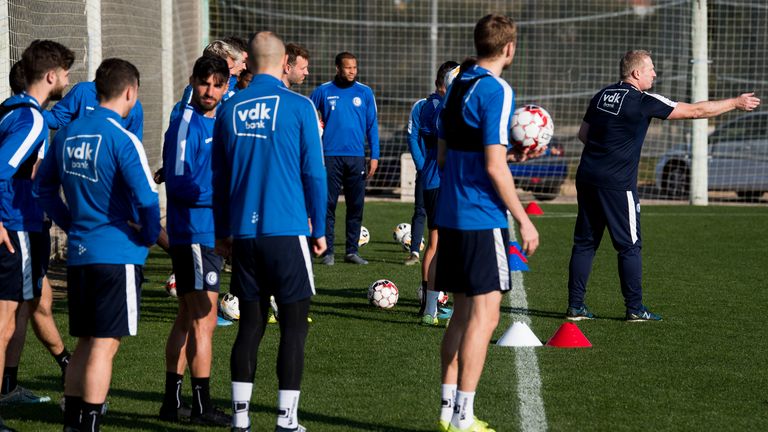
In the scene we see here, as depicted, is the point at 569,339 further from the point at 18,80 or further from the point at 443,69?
the point at 18,80

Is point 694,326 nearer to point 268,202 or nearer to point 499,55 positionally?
point 499,55

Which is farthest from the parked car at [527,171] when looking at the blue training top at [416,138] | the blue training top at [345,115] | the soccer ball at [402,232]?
the blue training top at [416,138]

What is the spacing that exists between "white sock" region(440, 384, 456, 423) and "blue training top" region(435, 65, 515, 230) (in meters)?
0.79

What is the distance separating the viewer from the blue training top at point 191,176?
5625mm

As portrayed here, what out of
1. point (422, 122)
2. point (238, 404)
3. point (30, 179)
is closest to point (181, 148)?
point (30, 179)

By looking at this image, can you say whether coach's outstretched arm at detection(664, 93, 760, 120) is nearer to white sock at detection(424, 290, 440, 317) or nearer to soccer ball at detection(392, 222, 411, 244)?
white sock at detection(424, 290, 440, 317)

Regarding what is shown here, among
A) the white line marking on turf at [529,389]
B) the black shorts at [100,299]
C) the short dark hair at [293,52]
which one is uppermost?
the short dark hair at [293,52]

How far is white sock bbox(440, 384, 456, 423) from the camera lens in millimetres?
5363

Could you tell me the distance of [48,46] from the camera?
5535mm

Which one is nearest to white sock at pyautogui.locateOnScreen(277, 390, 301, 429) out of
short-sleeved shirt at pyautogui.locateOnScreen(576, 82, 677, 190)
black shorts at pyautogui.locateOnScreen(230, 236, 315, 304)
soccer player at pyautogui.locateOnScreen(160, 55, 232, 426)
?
black shorts at pyautogui.locateOnScreen(230, 236, 315, 304)

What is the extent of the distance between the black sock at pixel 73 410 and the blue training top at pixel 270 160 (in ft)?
3.46

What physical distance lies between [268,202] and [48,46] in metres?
1.50

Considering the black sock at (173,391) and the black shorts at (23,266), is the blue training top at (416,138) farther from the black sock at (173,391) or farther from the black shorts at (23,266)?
the black shorts at (23,266)

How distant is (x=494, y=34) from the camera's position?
5.16 meters
